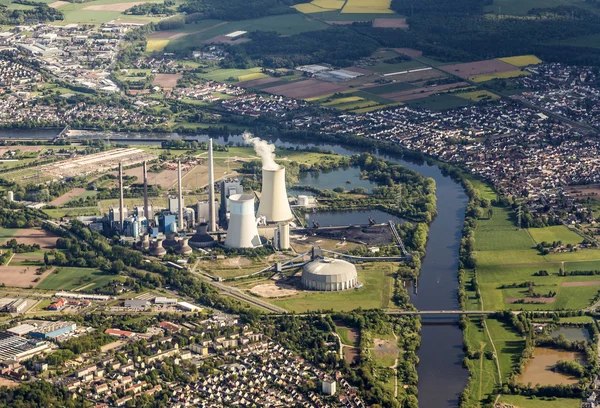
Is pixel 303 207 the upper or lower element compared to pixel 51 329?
upper

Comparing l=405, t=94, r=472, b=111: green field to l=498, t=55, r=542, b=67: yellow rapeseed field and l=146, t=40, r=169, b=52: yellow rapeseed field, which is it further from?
l=146, t=40, r=169, b=52: yellow rapeseed field

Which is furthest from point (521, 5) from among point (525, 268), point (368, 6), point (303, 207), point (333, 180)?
point (525, 268)

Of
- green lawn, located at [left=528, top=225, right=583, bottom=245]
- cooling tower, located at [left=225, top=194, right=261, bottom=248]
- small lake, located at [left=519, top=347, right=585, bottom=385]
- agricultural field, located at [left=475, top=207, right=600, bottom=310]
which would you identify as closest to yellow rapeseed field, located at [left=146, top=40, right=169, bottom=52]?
agricultural field, located at [left=475, top=207, right=600, bottom=310]

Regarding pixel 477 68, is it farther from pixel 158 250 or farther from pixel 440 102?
pixel 158 250

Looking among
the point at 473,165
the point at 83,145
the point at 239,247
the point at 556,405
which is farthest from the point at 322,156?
the point at 556,405

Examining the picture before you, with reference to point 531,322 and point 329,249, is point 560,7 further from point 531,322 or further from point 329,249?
point 531,322

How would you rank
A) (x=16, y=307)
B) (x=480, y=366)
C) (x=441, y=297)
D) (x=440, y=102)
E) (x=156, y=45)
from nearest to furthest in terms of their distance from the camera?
(x=480, y=366)
(x=16, y=307)
(x=441, y=297)
(x=440, y=102)
(x=156, y=45)
